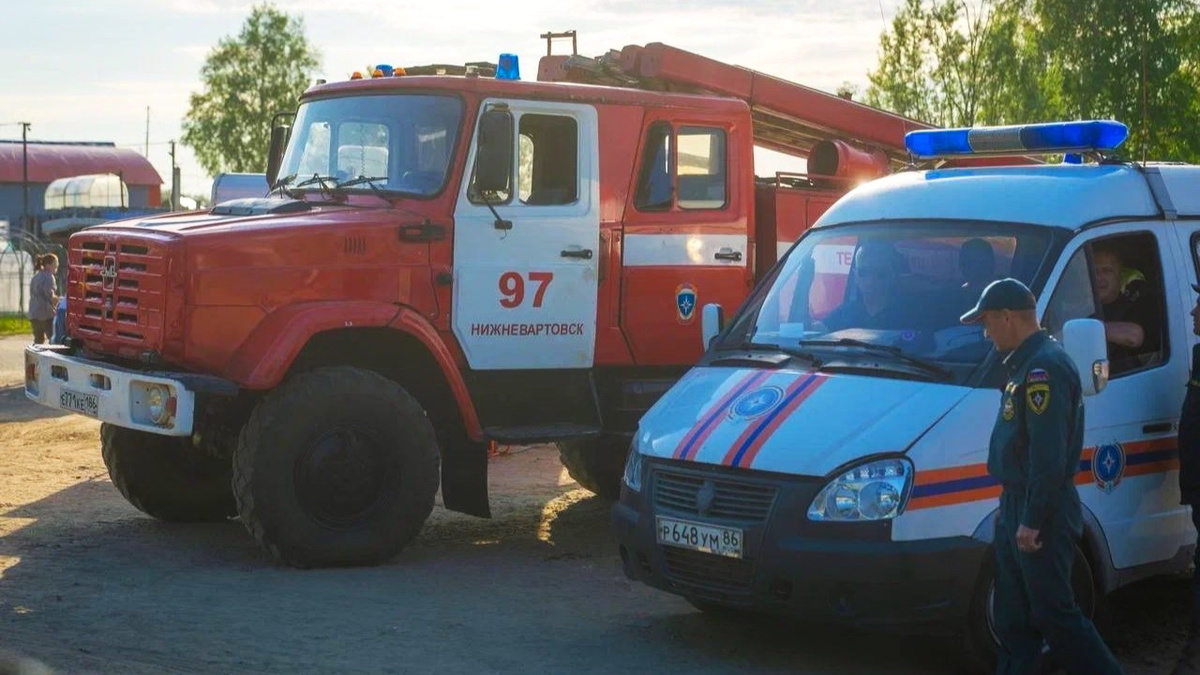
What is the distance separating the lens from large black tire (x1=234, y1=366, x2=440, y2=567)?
367 inches

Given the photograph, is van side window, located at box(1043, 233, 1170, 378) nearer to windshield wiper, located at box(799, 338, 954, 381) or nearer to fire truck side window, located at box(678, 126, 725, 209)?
windshield wiper, located at box(799, 338, 954, 381)

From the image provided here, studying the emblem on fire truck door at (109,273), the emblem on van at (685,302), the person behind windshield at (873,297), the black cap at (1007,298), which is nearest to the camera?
the black cap at (1007,298)

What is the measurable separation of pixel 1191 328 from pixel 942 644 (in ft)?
6.25

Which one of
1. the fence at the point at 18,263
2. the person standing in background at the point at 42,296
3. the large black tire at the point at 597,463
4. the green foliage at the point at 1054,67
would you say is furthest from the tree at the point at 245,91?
the large black tire at the point at 597,463

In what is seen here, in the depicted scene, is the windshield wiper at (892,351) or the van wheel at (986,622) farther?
the windshield wiper at (892,351)

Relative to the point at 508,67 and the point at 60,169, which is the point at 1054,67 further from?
the point at 60,169

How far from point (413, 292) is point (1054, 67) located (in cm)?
3509

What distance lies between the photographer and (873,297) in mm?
8031

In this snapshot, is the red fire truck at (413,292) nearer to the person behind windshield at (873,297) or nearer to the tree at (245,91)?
the person behind windshield at (873,297)

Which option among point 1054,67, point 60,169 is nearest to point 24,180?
point 60,169

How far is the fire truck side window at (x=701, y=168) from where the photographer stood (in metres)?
11.0

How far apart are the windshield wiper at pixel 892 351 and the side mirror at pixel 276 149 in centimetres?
444

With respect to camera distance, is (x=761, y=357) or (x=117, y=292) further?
(x=117, y=292)

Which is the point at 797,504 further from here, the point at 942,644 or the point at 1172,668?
the point at 1172,668
